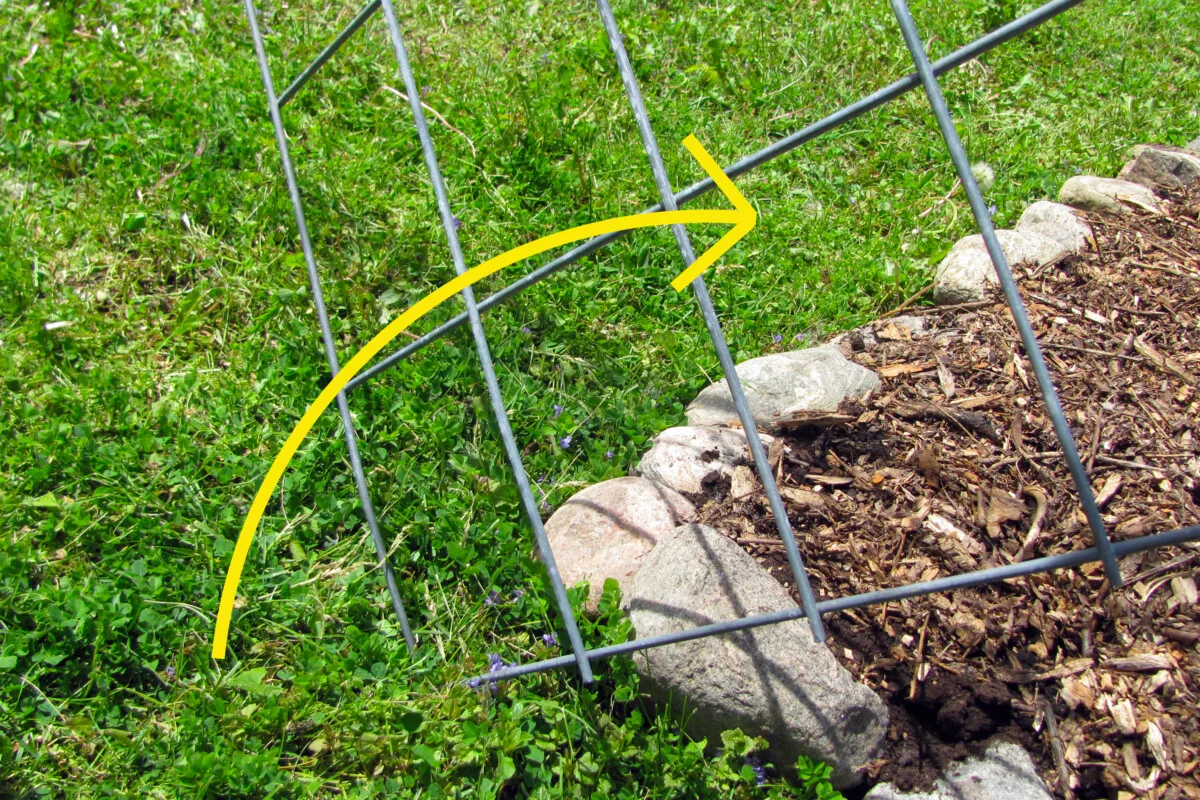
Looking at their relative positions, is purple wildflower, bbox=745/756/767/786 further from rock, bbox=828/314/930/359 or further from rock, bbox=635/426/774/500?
rock, bbox=828/314/930/359

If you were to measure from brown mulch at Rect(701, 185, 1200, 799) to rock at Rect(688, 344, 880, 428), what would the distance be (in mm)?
68

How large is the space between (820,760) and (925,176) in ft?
8.60

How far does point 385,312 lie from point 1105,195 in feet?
8.85

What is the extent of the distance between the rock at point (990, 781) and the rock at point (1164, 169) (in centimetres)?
260

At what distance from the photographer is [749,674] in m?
2.09

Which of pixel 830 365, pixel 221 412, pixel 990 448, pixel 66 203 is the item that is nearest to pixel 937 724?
pixel 990 448

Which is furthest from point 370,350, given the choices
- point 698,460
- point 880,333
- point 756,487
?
point 880,333

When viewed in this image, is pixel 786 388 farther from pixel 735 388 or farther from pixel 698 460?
pixel 735 388

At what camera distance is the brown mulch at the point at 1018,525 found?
2105 millimetres

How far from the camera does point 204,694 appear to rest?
2.28 m

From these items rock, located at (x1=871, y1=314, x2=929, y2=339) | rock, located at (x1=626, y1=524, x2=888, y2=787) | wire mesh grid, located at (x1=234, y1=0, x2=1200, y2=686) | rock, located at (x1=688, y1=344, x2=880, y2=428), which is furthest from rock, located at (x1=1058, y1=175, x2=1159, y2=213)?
rock, located at (x1=626, y1=524, x2=888, y2=787)

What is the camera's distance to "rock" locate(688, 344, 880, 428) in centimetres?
275

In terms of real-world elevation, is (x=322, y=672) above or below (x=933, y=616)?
above

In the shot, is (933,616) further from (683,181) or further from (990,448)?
(683,181)
